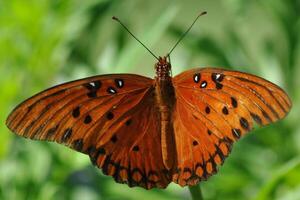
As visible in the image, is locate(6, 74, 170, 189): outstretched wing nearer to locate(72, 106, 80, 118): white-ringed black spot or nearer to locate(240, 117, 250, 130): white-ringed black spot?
locate(72, 106, 80, 118): white-ringed black spot

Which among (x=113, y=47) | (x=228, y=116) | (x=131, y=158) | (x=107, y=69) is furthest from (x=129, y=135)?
(x=113, y=47)

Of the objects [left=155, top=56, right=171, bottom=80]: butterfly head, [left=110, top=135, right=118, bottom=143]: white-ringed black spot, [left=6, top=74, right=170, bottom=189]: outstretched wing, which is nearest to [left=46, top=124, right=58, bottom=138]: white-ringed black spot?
[left=6, top=74, right=170, bottom=189]: outstretched wing

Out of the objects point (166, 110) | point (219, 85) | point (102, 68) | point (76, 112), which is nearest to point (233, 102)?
point (219, 85)

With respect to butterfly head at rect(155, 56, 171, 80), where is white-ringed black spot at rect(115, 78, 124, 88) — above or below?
below

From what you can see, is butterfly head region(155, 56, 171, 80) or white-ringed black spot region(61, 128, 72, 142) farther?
butterfly head region(155, 56, 171, 80)

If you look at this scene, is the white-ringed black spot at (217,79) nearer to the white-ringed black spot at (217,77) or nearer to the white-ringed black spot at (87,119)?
the white-ringed black spot at (217,77)

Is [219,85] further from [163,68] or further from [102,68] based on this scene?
[102,68]

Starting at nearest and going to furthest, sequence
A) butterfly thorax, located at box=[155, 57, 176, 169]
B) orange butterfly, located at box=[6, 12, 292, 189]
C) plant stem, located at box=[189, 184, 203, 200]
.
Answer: plant stem, located at box=[189, 184, 203, 200]
orange butterfly, located at box=[6, 12, 292, 189]
butterfly thorax, located at box=[155, 57, 176, 169]
